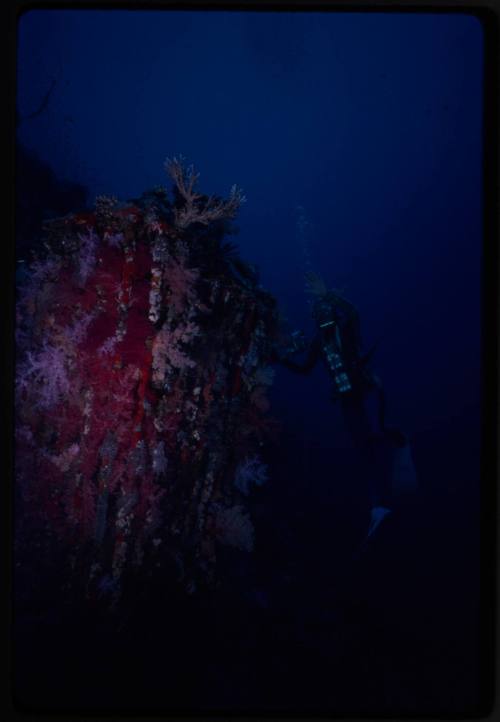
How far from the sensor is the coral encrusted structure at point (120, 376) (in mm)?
2826

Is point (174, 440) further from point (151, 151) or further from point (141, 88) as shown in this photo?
point (151, 151)

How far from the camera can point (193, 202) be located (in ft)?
10.2

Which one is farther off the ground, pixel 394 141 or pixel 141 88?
pixel 141 88

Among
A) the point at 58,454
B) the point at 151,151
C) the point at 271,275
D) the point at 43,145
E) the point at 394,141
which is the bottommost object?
the point at 58,454

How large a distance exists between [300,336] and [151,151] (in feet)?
260

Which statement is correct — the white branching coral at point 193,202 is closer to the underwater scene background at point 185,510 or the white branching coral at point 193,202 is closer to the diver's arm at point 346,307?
the underwater scene background at point 185,510

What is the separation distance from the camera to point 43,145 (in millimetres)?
17828

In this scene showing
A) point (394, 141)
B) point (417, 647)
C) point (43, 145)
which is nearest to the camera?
Result: point (417, 647)

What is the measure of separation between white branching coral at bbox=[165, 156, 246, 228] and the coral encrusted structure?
12 mm

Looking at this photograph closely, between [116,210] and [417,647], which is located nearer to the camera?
[116,210]

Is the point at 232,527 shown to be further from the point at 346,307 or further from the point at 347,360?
the point at 346,307

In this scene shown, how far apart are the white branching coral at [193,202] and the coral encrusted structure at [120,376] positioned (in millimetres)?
12

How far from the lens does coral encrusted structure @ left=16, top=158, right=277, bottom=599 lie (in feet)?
9.27

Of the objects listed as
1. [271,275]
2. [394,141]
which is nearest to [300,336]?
[271,275]
